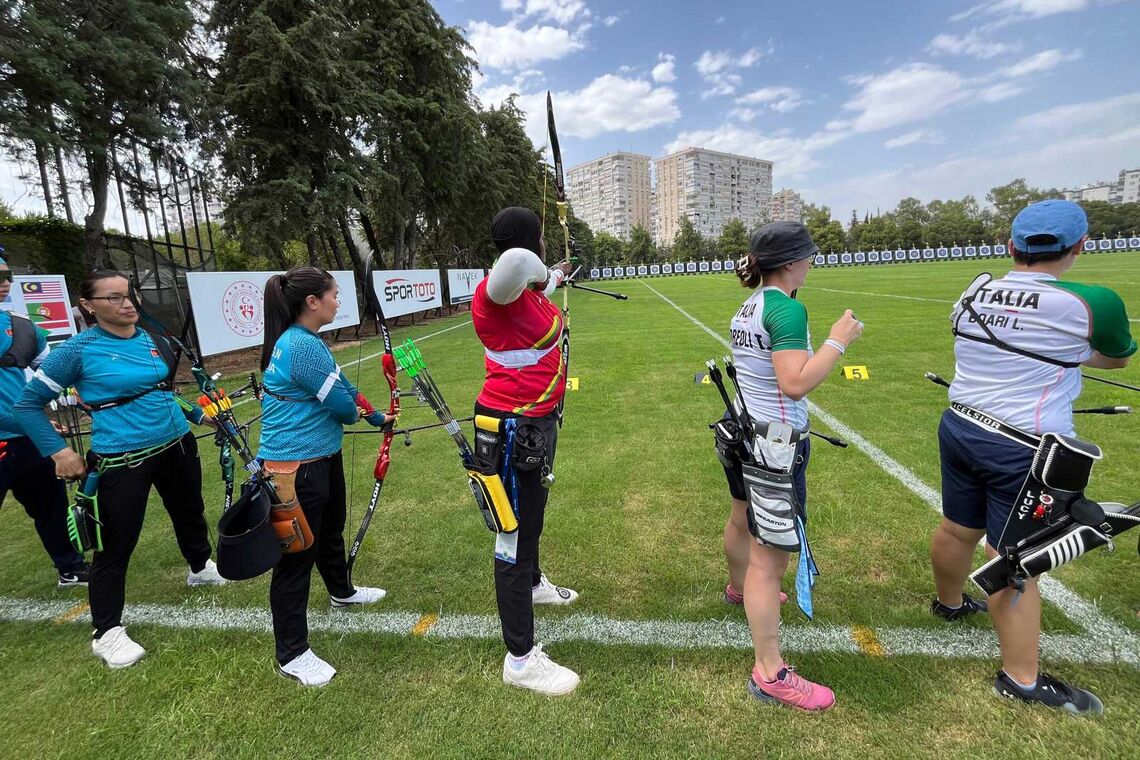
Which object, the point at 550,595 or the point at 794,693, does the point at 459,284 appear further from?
the point at 794,693

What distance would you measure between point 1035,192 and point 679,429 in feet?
377

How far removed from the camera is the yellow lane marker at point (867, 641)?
98.7 inches

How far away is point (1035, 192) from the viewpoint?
8806 cm

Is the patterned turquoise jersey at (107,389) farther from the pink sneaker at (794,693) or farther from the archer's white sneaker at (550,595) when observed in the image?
the pink sneaker at (794,693)

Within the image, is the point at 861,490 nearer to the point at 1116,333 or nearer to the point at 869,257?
the point at 1116,333

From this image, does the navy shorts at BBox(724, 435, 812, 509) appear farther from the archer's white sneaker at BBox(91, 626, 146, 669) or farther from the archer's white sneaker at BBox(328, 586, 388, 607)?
the archer's white sneaker at BBox(91, 626, 146, 669)

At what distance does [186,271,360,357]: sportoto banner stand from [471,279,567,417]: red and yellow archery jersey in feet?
26.9

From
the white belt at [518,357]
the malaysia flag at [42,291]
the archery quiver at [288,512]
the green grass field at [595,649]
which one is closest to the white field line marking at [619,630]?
the green grass field at [595,649]

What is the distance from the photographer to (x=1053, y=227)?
6.51 ft

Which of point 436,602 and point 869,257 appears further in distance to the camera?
point 869,257

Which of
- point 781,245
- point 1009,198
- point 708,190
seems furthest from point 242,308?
point 708,190

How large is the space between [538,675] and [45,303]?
31.6 feet

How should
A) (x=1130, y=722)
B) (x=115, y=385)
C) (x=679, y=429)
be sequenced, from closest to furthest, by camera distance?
(x=1130, y=722), (x=115, y=385), (x=679, y=429)

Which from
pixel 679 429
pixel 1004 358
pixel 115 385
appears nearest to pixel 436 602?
pixel 115 385
